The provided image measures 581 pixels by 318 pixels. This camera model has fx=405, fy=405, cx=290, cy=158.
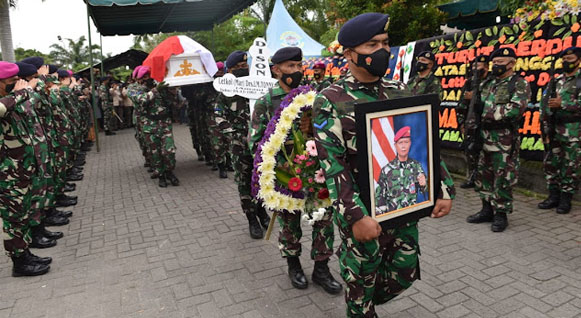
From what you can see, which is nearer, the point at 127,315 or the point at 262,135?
the point at 127,315

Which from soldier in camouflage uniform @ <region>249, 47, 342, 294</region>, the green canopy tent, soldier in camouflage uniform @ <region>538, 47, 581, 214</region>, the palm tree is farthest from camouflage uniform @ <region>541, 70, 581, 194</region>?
the palm tree

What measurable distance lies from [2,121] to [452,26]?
13553 mm

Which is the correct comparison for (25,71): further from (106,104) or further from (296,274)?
(106,104)

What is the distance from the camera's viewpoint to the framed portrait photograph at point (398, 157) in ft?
6.85

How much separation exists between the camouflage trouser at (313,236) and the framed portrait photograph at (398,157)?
1.17 meters

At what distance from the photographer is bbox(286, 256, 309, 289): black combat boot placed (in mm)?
3657

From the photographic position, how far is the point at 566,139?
509cm

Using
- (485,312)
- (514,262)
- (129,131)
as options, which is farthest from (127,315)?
(129,131)

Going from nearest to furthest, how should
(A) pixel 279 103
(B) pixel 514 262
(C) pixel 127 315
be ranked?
(C) pixel 127 315, (A) pixel 279 103, (B) pixel 514 262

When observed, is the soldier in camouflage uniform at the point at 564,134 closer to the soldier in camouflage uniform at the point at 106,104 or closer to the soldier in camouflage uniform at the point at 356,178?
the soldier in camouflage uniform at the point at 356,178

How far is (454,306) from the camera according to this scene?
3.25 metres

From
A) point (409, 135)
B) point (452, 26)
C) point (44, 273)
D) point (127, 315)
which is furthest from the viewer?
point (452, 26)

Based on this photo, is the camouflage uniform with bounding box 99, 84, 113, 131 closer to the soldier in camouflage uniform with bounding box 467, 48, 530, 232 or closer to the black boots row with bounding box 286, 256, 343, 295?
the black boots row with bounding box 286, 256, 343, 295

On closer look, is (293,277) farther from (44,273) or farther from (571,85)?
(571,85)
